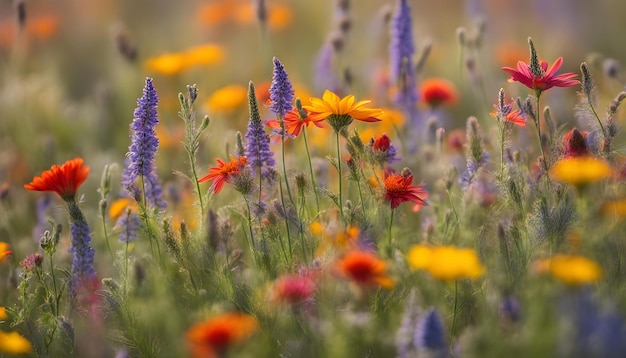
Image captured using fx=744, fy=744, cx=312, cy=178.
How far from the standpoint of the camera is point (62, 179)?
2227mm

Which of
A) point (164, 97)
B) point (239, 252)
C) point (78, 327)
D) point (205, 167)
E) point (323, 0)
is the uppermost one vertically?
point (323, 0)

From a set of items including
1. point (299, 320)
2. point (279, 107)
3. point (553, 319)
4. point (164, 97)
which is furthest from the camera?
point (164, 97)

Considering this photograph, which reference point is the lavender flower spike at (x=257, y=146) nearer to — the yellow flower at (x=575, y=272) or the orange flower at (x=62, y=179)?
the orange flower at (x=62, y=179)

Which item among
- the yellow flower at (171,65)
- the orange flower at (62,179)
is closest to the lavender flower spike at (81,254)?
the orange flower at (62,179)

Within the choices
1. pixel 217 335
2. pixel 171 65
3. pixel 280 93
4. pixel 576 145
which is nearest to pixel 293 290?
pixel 217 335

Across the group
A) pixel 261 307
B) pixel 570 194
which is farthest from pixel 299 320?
pixel 570 194

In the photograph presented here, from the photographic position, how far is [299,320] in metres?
2.07

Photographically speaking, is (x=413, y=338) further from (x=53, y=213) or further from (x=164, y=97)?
(x=164, y=97)

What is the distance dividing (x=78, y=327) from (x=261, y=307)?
0.72 m

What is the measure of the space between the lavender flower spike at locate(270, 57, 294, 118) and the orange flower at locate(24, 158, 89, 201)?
61 centimetres

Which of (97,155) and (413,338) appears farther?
(97,155)

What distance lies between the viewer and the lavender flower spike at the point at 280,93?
7.20ft

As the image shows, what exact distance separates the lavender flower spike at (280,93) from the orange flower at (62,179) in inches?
24.0

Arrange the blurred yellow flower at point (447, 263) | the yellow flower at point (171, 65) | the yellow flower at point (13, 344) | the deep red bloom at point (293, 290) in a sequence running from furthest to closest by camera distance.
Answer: the yellow flower at point (171, 65)
the yellow flower at point (13, 344)
the deep red bloom at point (293, 290)
the blurred yellow flower at point (447, 263)
